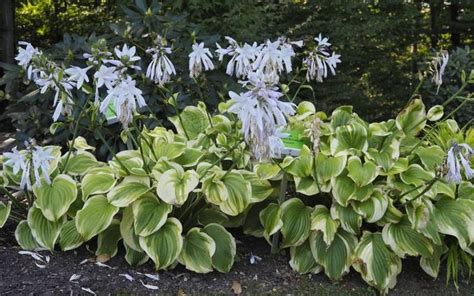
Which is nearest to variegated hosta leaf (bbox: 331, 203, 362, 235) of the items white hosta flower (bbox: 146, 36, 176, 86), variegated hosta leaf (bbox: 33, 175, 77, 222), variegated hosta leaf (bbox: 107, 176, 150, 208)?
variegated hosta leaf (bbox: 107, 176, 150, 208)

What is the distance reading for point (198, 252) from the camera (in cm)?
254

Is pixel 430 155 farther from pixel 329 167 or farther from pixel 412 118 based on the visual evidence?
pixel 329 167

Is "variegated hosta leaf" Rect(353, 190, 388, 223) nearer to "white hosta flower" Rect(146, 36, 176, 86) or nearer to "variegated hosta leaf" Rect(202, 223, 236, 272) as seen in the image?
"variegated hosta leaf" Rect(202, 223, 236, 272)

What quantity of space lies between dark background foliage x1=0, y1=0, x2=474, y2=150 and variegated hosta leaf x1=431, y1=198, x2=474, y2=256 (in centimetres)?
154

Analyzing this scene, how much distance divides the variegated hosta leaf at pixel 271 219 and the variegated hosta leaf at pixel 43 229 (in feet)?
3.17

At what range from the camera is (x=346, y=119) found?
10.7ft

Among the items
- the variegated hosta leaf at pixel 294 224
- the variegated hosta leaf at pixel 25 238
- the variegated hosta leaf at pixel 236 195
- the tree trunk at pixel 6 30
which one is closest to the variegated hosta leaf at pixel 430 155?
the variegated hosta leaf at pixel 294 224

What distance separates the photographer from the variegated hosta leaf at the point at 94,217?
2490 millimetres

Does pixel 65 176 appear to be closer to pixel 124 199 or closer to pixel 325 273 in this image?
pixel 124 199

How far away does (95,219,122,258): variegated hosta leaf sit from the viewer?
262 centimetres

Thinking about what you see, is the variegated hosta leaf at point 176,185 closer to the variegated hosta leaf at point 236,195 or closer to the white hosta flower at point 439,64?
the variegated hosta leaf at point 236,195

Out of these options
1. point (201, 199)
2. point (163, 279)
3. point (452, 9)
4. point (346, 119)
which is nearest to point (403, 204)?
point (346, 119)

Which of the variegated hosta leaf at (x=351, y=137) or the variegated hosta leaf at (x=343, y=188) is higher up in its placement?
the variegated hosta leaf at (x=351, y=137)

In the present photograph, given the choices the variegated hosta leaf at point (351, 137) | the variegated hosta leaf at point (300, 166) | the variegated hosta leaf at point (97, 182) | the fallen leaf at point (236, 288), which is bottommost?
the fallen leaf at point (236, 288)
